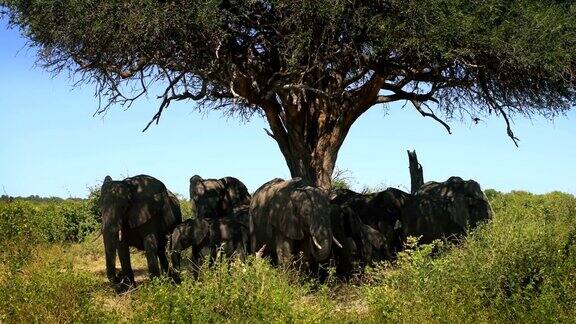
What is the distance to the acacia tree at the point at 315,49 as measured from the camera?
54.9ft

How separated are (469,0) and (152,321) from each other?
11.4m

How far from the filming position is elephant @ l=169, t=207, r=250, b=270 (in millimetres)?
15289

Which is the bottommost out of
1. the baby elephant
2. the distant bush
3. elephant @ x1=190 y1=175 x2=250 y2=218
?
the baby elephant

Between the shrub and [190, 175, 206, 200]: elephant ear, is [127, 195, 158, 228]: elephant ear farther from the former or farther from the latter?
the shrub

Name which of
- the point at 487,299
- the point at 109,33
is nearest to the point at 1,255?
the point at 109,33

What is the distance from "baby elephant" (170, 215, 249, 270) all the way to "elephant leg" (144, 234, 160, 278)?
1.18 ft

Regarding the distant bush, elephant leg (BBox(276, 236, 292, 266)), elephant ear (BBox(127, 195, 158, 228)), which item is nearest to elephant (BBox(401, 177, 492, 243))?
elephant leg (BBox(276, 236, 292, 266))

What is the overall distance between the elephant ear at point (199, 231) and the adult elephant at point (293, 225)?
1.01 metres

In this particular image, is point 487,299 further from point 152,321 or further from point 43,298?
point 43,298

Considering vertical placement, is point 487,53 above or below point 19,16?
below

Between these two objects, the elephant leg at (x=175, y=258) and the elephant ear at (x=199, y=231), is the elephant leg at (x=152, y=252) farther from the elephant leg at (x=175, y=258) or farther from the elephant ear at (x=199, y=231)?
the elephant ear at (x=199, y=231)

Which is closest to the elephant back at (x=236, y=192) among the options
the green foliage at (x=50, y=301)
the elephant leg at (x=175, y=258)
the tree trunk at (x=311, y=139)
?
the tree trunk at (x=311, y=139)

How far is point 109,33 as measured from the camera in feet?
55.2

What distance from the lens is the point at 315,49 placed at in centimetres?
1786
